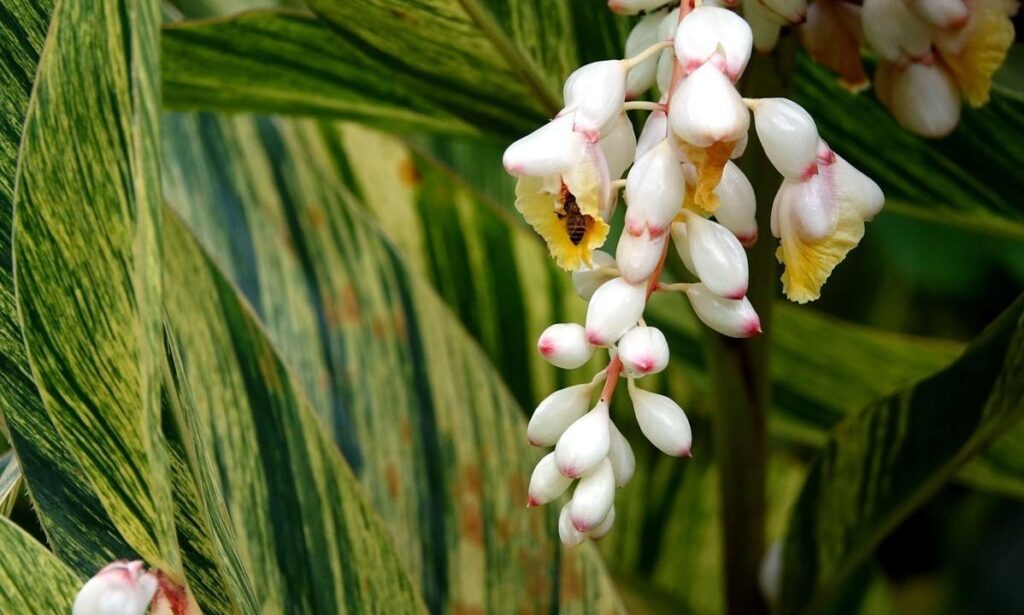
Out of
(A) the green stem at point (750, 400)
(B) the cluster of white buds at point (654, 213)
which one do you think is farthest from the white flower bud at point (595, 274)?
(A) the green stem at point (750, 400)

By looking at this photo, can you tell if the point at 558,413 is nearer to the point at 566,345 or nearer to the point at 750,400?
the point at 566,345

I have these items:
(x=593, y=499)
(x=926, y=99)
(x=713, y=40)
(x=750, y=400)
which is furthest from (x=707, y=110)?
(x=750, y=400)

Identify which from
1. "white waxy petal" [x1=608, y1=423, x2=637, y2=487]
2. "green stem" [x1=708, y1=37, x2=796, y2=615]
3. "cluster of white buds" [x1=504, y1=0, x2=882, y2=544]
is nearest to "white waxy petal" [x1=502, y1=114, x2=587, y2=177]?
"cluster of white buds" [x1=504, y1=0, x2=882, y2=544]

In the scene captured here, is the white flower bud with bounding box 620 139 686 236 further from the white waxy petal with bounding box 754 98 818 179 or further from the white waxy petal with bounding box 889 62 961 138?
the white waxy petal with bounding box 889 62 961 138

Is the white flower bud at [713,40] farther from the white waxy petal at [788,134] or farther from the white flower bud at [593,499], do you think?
the white flower bud at [593,499]

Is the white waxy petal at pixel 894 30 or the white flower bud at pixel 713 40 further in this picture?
the white waxy petal at pixel 894 30

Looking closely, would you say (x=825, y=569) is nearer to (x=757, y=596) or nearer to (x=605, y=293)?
(x=757, y=596)
